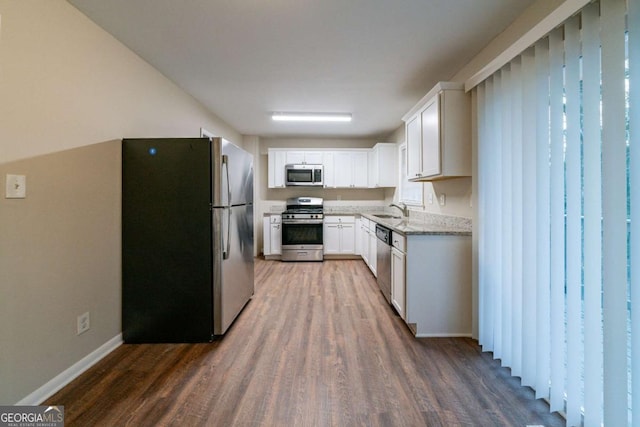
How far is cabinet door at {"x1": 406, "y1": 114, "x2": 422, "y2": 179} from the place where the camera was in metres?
3.03

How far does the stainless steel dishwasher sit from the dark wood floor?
20.6 inches

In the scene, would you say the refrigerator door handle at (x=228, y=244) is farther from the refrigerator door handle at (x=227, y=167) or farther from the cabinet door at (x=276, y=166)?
the cabinet door at (x=276, y=166)

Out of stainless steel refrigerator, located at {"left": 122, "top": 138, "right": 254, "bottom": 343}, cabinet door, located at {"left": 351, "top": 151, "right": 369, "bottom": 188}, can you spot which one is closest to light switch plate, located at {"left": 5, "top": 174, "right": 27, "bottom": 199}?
stainless steel refrigerator, located at {"left": 122, "top": 138, "right": 254, "bottom": 343}

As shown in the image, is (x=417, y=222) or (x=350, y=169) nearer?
(x=417, y=222)

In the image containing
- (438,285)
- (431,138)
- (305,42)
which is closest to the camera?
(305,42)

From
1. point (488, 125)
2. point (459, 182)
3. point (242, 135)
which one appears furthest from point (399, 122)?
point (242, 135)

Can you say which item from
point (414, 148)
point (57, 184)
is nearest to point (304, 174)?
point (414, 148)

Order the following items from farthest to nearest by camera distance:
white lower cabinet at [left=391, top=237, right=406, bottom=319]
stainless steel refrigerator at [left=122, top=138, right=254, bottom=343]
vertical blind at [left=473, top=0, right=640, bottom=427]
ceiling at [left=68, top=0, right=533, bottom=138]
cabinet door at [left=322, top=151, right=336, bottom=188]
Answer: cabinet door at [left=322, top=151, right=336, bottom=188], white lower cabinet at [left=391, top=237, right=406, bottom=319], stainless steel refrigerator at [left=122, top=138, right=254, bottom=343], ceiling at [left=68, top=0, right=533, bottom=138], vertical blind at [left=473, top=0, right=640, bottom=427]

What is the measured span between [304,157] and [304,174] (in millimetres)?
365

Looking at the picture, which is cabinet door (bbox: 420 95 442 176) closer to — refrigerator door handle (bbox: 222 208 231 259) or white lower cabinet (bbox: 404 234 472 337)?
white lower cabinet (bbox: 404 234 472 337)

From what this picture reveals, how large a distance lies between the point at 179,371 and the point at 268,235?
3656mm

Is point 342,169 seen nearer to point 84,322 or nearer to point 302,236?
point 302,236

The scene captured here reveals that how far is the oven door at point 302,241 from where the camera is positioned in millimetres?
5410

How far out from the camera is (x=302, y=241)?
5.43 meters
